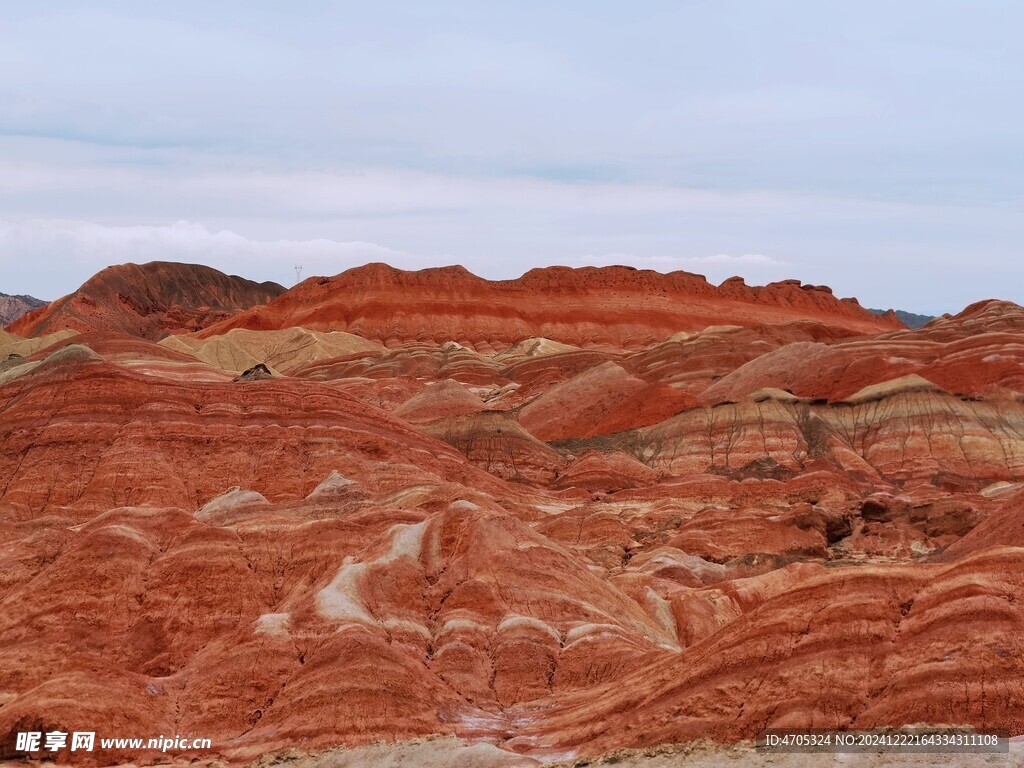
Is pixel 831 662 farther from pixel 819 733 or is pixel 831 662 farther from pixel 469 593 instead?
pixel 469 593

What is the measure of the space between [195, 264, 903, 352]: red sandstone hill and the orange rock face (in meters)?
68.0

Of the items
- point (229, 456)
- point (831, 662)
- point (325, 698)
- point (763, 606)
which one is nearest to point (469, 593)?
point (325, 698)

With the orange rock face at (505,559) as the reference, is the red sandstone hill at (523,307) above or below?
above

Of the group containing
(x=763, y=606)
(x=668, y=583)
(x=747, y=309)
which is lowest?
(x=668, y=583)

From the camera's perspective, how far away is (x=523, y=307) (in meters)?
170

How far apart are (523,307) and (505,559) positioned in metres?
137

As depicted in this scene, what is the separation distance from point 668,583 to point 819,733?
23744mm

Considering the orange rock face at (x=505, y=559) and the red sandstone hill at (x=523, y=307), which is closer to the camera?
the orange rock face at (x=505, y=559)

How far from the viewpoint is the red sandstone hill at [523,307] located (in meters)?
163

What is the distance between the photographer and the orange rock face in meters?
22.6

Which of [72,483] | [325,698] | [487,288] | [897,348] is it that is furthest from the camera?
[487,288]

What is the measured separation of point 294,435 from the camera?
52.9m

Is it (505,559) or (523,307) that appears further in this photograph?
(523,307)

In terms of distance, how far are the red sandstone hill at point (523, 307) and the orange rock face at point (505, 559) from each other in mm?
67969
